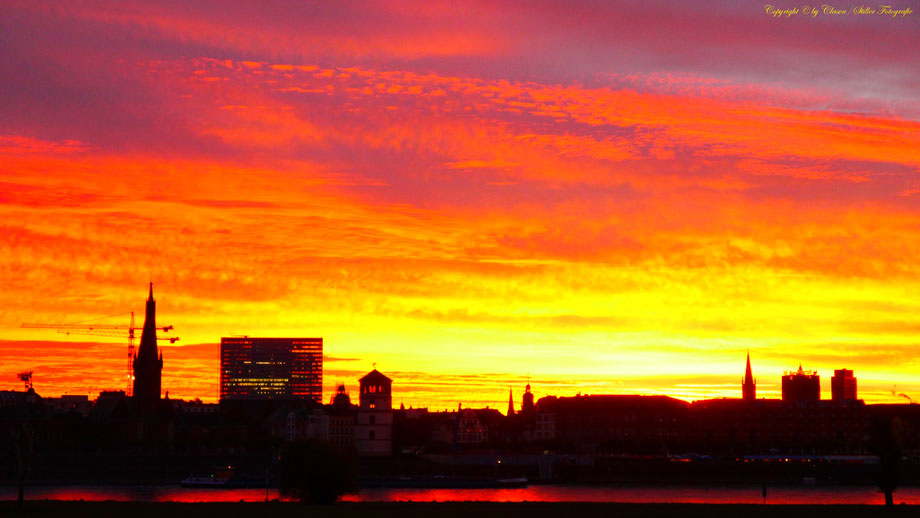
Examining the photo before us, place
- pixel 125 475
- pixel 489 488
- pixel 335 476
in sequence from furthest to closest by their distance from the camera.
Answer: pixel 125 475 < pixel 489 488 < pixel 335 476

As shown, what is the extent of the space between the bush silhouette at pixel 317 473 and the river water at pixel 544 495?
1535cm

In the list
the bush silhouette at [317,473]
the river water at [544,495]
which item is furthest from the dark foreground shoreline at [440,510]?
the river water at [544,495]

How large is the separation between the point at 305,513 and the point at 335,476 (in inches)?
846

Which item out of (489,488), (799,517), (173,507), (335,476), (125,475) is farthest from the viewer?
(125,475)

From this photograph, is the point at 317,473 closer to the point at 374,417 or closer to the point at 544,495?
the point at 544,495

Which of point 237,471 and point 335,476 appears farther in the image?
point 237,471

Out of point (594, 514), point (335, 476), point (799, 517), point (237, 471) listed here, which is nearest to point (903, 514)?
point (799, 517)

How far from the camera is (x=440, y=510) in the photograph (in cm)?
7912

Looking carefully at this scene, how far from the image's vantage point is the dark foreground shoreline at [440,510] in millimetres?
72812

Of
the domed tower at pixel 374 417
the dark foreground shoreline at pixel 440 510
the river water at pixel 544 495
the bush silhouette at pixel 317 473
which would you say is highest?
the domed tower at pixel 374 417

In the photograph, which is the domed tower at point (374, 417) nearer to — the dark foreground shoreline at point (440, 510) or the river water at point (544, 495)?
the river water at point (544, 495)

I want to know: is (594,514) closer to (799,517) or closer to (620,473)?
(799,517)

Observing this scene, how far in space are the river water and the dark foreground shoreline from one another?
2912 centimetres

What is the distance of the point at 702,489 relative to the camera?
155375 mm
